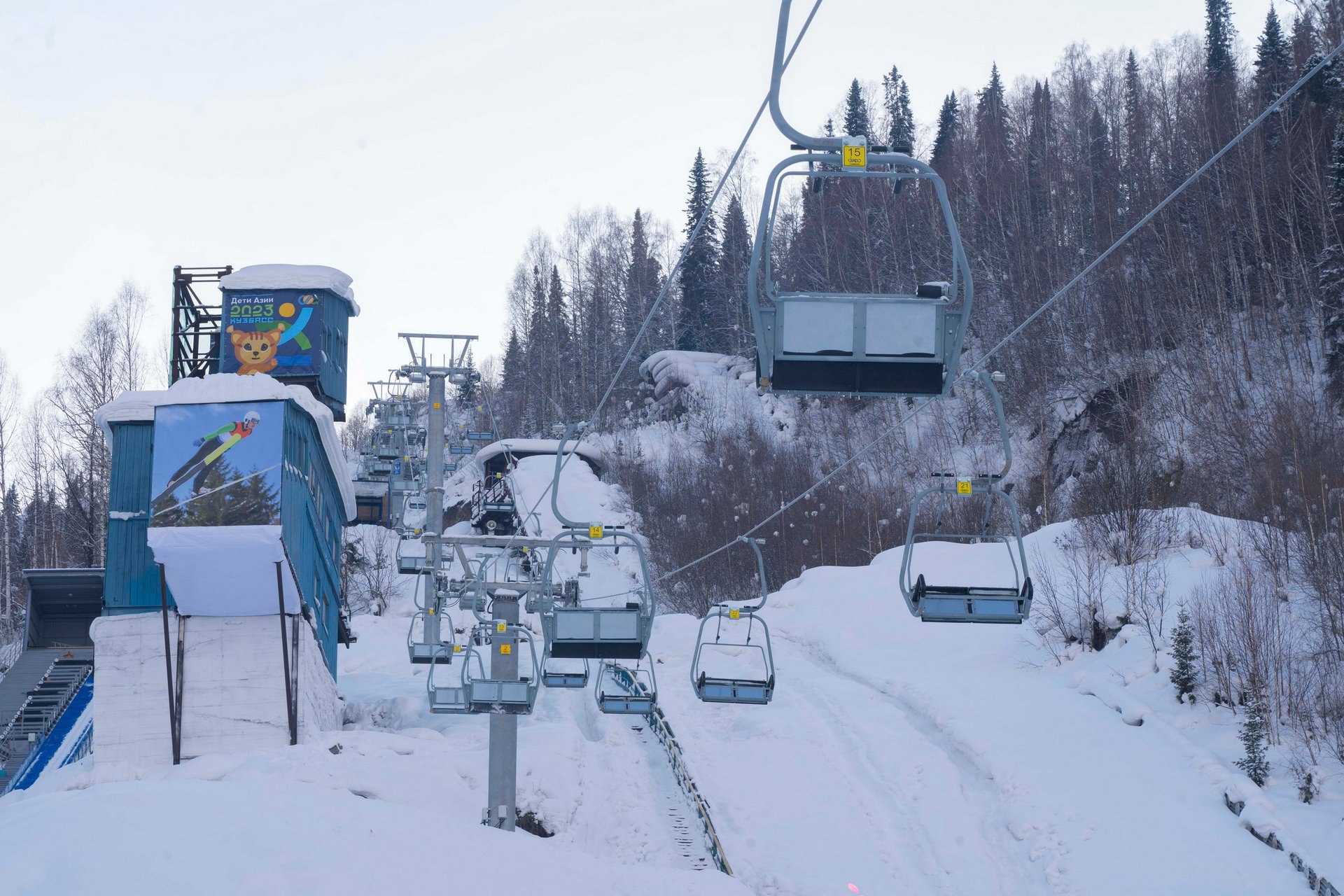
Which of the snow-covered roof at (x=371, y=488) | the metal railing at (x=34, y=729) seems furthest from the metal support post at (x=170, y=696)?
the snow-covered roof at (x=371, y=488)

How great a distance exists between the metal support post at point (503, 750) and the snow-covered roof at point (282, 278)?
1396 centimetres

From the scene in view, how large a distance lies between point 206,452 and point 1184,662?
18.8 metres

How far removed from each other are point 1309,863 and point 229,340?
1048 inches

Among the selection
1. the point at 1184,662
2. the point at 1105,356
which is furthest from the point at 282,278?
the point at 1105,356

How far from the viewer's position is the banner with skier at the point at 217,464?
20781 millimetres

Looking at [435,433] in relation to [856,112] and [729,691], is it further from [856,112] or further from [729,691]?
[856,112]

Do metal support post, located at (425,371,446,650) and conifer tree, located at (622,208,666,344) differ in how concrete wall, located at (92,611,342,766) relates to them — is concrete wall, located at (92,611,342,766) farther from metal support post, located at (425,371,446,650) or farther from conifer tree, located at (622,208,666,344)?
conifer tree, located at (622,208,666,344)

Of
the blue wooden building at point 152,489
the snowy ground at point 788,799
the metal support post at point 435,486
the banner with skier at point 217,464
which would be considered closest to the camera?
the snowy ground at point 788,799

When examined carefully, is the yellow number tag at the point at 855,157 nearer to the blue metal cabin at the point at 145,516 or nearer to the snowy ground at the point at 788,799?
the snowy ground at the point at 788,799

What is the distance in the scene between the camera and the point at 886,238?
62.3 metres

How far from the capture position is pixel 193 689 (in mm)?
21438

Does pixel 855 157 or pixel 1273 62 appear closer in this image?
pixel 855 157

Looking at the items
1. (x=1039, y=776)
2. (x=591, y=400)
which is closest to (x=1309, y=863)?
(x=1039, y=776)

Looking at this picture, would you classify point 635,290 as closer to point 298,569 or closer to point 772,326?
point 298,569
